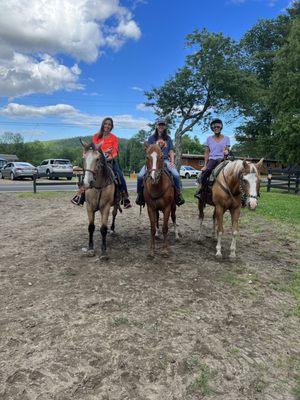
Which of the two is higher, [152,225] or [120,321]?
[152,225]

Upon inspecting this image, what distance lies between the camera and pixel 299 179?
2166 centimetres

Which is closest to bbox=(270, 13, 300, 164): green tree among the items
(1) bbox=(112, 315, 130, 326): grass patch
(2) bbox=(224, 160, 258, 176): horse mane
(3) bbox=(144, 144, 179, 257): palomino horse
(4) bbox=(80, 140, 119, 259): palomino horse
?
(2) bbox=(224, 160, 258, 176): horse mane

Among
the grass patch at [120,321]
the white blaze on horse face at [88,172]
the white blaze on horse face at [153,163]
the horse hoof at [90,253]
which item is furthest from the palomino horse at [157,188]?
the grass patch at [120,321]

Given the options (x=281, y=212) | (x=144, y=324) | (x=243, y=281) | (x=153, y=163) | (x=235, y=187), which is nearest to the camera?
(x=144, y=324)

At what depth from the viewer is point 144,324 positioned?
4004mm

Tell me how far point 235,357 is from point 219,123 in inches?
203

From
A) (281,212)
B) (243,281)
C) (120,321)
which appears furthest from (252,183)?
(281,212)

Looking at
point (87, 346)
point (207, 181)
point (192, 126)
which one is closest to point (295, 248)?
point (207, 181)

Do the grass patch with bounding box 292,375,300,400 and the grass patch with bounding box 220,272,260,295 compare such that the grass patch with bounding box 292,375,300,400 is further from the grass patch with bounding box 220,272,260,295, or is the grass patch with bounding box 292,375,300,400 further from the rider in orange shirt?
the rider in orange shirt

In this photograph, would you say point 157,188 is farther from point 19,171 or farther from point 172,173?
point 19,171

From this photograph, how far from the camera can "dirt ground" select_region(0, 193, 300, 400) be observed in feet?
9.90

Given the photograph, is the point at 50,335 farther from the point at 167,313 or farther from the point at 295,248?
the point at 295,248

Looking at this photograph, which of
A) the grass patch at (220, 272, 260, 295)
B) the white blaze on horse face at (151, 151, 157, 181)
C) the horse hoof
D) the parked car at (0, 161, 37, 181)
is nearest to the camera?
the grass patch at (220, 272, 260, 295)

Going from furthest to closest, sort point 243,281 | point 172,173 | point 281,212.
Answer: point 281,212 → point 172,173 → point 243,281
